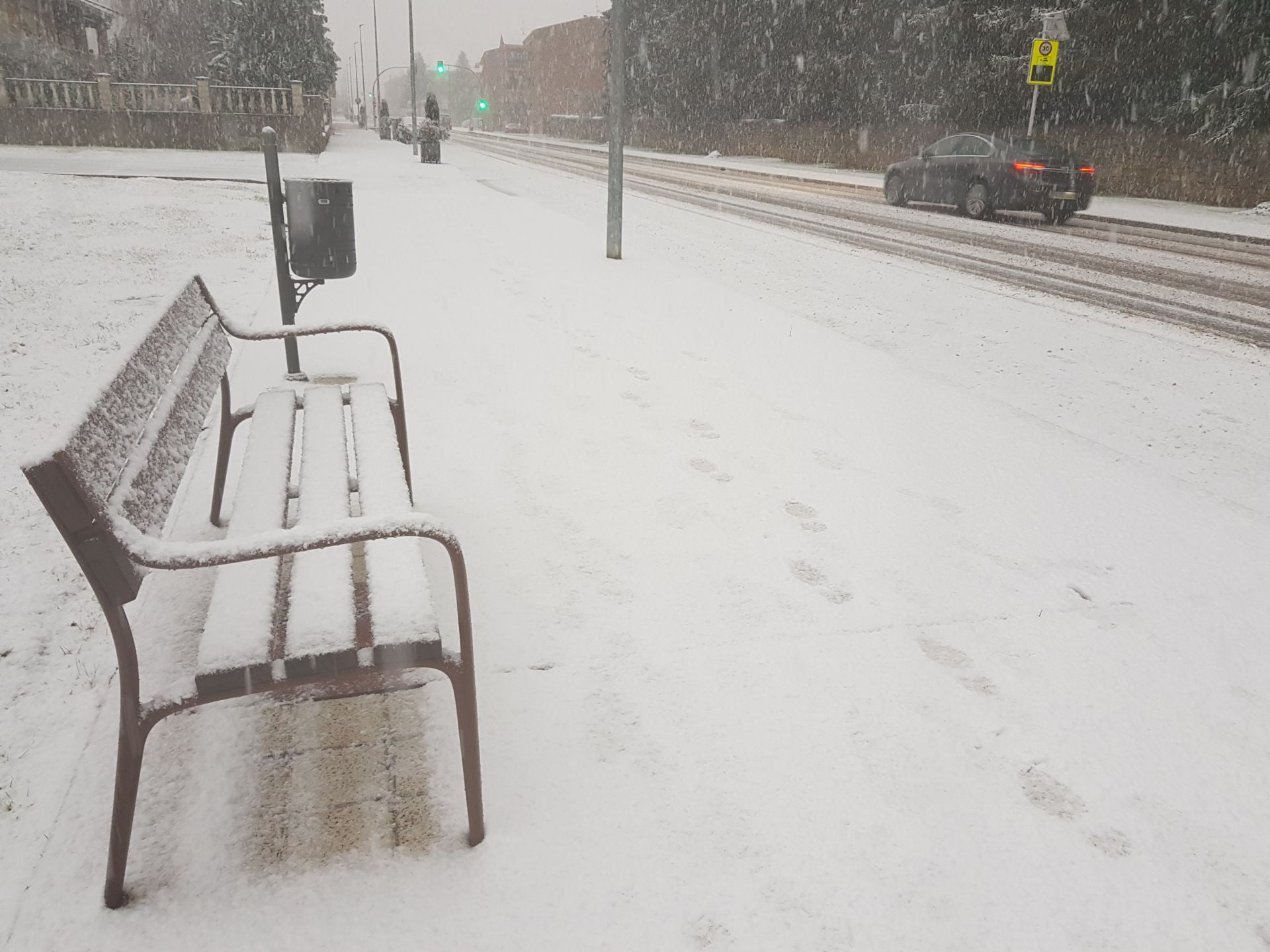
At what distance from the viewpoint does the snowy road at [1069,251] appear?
8.80m

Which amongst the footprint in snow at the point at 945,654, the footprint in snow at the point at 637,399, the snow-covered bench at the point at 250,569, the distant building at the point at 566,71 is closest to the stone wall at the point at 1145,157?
the footprint in snow at the point at 637,399

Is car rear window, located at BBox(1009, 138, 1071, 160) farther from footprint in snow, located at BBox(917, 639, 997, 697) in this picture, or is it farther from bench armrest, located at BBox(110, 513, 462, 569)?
bench armrest, located at BBox(110, 513, 462, 569)

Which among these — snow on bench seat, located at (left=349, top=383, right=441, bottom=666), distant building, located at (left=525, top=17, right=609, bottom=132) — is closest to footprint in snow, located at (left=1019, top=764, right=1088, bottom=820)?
snow on bench seat, located at (left=349, top=383, right=441, bottom=666)

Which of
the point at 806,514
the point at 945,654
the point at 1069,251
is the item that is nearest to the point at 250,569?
the point at 945,654

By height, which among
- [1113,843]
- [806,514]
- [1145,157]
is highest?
[1145,157]

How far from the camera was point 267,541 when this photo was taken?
1.78 metres

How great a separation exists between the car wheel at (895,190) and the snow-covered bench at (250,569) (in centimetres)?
1775

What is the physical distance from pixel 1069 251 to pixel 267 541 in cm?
1287

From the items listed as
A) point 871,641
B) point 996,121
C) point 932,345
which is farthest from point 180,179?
point 996,121

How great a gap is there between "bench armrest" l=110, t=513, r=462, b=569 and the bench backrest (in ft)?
0.15

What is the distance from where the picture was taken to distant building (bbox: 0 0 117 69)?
98.6 ft

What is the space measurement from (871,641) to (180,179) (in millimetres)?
19369

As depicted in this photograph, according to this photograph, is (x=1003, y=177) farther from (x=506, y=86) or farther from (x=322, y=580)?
(x=506, y=86)

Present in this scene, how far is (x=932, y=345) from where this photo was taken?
6891 mm
